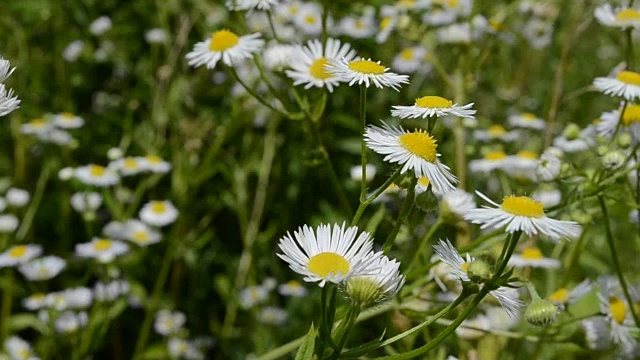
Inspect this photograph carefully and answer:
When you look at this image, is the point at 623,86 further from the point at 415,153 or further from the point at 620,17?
the point at 415,153

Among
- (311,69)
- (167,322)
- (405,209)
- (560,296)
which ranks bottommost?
(167,322)

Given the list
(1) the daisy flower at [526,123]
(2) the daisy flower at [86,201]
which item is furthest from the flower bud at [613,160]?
(2) the daisy flower at [86,201]

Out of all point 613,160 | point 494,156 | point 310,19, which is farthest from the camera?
point 310,19

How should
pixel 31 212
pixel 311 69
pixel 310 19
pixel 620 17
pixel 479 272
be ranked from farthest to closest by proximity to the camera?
pixel 310 19 → pixel 31 212 → pixel 620 17 → pixel 311 69 → pixel 479 272

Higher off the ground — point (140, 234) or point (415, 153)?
point (415, 153)

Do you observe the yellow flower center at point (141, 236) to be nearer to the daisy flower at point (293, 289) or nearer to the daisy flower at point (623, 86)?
the daisy flower at point (293, 289)

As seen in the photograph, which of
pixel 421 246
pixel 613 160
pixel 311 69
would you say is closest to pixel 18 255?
pixel 311 69
